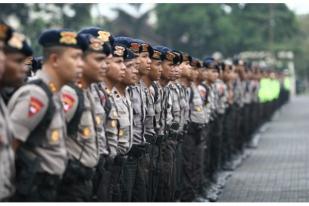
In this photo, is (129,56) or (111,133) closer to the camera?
(111,133)

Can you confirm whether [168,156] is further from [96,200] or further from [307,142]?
[307,142]

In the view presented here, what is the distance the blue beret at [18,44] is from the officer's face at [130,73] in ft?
8.74

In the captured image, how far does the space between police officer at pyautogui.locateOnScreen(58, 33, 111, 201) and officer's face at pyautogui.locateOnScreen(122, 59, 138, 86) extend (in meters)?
1.55

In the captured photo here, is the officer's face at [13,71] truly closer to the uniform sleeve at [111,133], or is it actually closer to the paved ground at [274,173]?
the uniform sleeve at [111,133]

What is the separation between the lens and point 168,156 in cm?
1044

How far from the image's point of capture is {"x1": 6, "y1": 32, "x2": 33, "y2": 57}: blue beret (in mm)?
5680

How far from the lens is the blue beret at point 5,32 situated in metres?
5.61

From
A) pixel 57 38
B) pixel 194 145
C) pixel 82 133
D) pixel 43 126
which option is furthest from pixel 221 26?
pixel 43 126

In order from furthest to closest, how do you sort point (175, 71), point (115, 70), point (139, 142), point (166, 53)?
point (175, 71) → point (166, 53) → point (139, 142) → point (115, 70)

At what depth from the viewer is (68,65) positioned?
622 cm

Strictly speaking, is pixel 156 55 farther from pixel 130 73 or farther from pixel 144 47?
pixel 130 73

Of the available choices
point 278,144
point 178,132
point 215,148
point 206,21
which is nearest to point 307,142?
point 278,144

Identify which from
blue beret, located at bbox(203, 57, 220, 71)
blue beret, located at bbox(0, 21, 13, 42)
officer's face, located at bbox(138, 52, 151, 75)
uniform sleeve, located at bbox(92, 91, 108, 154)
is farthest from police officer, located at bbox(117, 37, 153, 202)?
blue beret, located at bbox(203, 57, 220, 71)

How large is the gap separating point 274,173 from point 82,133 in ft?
30.4
